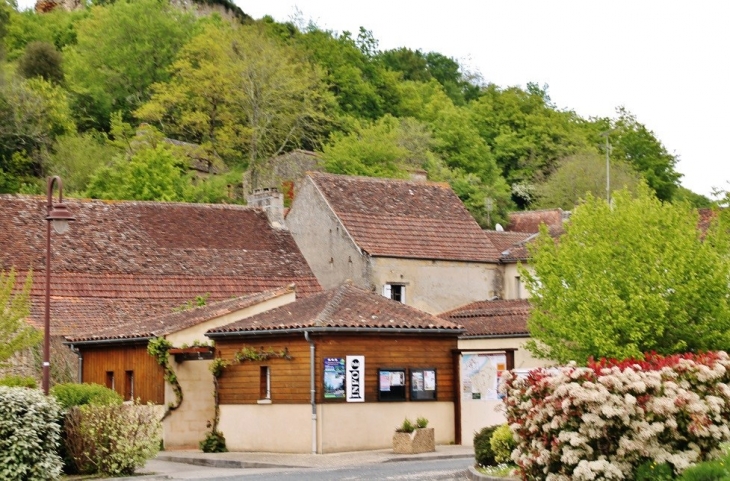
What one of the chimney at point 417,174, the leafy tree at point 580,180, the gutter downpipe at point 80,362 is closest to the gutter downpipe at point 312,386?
the gutter downpipe at point 80,362

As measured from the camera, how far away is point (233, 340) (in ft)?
113

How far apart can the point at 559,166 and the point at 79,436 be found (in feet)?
230

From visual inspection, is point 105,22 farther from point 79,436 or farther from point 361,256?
point 79,436

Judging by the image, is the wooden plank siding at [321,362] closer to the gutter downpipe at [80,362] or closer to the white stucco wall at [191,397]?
the white stucco wall at [191,397]

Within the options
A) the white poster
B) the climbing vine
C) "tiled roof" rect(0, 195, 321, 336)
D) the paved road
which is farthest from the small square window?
the paved road

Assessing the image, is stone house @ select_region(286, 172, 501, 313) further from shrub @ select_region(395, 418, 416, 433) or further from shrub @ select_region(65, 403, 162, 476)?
shrub @ select_region(65, 403, 162, 476)

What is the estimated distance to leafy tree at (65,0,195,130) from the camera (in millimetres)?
89875

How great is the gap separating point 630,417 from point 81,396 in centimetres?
1356

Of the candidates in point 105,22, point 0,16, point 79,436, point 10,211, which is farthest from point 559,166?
point 79,436

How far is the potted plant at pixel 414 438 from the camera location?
103 ft

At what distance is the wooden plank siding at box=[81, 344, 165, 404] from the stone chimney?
15.0m

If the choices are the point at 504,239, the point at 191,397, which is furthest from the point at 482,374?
the point at 504,239

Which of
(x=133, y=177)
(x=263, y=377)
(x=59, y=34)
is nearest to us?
(x=263, y=377)

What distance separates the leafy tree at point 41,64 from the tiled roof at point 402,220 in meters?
47.5
